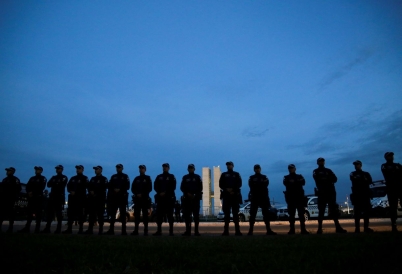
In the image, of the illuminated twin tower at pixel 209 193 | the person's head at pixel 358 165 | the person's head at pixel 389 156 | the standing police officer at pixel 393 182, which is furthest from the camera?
the illuminated twin tower at pixel 209 193

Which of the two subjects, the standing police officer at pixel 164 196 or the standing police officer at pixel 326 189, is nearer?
the standing police officer at pixel 326 189

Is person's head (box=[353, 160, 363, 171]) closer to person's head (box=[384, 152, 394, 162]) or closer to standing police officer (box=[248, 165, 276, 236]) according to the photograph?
person's head (box=[384, 152, 394, 162])

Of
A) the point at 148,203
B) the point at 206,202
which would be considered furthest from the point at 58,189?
the point at 206,202

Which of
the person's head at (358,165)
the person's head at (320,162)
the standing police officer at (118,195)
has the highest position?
the person's head at (320,162)

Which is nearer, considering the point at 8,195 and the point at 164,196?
the point at 164,196

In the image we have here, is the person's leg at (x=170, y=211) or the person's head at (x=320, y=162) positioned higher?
the person's head at (x=320, y=162)

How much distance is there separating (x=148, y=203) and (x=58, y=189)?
10.1 feet

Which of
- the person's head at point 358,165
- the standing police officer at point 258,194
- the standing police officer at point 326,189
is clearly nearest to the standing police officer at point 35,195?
the standing police officer at point 258,194

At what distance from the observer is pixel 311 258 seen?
3957 millimetres

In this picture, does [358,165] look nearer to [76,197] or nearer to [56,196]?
[76,197]

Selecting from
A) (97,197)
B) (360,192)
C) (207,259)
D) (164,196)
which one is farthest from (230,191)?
(207,259)

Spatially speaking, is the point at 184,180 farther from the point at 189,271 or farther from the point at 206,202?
the point at 206,202

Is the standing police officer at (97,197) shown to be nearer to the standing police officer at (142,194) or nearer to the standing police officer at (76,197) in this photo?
the standing police officer at (76,197)

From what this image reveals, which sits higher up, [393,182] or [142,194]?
[393,182]
